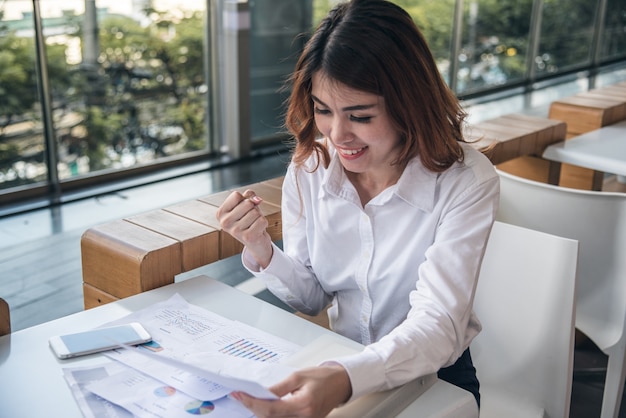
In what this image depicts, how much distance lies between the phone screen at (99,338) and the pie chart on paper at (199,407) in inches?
7.7

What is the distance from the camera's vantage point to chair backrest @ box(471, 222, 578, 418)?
1.52 m

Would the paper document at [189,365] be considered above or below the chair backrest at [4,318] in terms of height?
below

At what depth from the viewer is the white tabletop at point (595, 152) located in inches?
102

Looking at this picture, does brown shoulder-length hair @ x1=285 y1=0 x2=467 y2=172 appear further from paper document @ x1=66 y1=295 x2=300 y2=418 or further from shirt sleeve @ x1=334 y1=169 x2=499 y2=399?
paper document @ x1=66 y1=295 x2=300 y2=418

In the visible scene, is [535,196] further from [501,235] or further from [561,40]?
[561,40]

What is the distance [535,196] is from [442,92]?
72 cm

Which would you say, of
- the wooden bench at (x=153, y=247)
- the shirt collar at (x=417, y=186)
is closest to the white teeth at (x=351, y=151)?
the shirt collar at (x=417, y=186)

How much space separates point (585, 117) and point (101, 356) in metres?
2.60

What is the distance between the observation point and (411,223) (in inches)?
54.9

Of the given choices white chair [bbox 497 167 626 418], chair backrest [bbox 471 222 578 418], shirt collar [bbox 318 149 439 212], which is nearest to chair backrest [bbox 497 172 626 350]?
white chair [bbox 497 167 626 418]

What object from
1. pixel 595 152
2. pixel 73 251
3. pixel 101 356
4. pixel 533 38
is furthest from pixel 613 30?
pixel 101 356

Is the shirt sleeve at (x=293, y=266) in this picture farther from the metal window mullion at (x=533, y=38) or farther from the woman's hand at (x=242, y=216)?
the metal window mullion at (x=533, y=38)

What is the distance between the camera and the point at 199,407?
3.31 feet

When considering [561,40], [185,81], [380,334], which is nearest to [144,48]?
[185,81]
